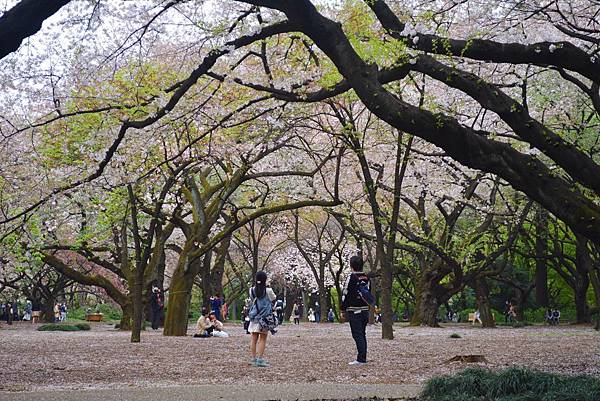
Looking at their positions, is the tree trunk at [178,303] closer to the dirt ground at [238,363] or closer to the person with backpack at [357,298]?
the dirt ground at [238,363]

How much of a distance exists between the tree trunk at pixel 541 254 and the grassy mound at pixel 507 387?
22.4 m

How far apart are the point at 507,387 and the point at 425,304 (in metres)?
22.4

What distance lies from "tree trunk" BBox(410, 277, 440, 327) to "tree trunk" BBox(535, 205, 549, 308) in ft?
15.6

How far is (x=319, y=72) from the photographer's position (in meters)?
12.9

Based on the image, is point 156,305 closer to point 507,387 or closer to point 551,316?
point 551,316

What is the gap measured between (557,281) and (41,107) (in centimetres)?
3149

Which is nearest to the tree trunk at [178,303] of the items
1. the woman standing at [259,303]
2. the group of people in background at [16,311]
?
the woman standing at [259,303]

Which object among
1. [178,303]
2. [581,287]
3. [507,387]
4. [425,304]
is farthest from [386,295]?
[581,287]

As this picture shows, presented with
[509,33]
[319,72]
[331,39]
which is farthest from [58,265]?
[331,39]

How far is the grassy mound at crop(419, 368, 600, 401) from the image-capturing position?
570 cm

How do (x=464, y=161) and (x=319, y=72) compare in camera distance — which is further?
(x=319, y=72)

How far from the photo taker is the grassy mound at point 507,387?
224 inches

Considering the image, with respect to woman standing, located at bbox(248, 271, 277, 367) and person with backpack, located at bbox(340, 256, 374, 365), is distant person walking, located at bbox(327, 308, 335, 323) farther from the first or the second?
woman standing, located at bbox(248, 271, 277, 367)

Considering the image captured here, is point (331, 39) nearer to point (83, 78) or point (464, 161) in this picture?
point (464, 161)
